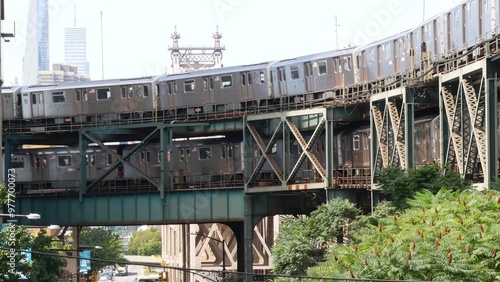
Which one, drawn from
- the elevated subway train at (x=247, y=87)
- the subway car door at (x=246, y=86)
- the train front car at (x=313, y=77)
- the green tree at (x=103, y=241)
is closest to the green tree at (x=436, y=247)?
the elevated subway train at (x=247, y=87)

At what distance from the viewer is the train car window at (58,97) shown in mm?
94062

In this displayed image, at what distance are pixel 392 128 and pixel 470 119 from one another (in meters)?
13.9

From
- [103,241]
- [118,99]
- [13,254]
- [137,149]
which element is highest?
[118,99]

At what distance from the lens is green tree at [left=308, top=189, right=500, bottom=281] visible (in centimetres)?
4441

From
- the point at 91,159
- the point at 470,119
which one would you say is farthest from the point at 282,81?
the point at 470,119

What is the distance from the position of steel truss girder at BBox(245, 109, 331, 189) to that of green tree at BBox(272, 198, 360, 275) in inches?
336

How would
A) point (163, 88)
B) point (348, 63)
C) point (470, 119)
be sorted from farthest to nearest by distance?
point (163, 88)
point (348, 63)
point (470, 119)

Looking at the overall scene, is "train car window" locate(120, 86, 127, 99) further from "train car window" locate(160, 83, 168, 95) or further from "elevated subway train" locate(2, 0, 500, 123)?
"train car window" locate(160, 83, 168, 95)

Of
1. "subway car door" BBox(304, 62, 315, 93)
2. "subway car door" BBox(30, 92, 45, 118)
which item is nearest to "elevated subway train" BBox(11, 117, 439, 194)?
"subway car door" BBox(30, 92, 45, 118)

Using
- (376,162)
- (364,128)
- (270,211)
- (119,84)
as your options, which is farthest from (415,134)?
(119,84)

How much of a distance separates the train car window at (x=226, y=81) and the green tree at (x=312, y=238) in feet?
58.1

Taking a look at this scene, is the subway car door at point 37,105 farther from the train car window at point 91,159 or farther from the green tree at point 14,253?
the green tree at point 14,253

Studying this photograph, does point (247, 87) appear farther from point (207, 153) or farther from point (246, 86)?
point (207, 153)

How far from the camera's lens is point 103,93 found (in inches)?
3664
